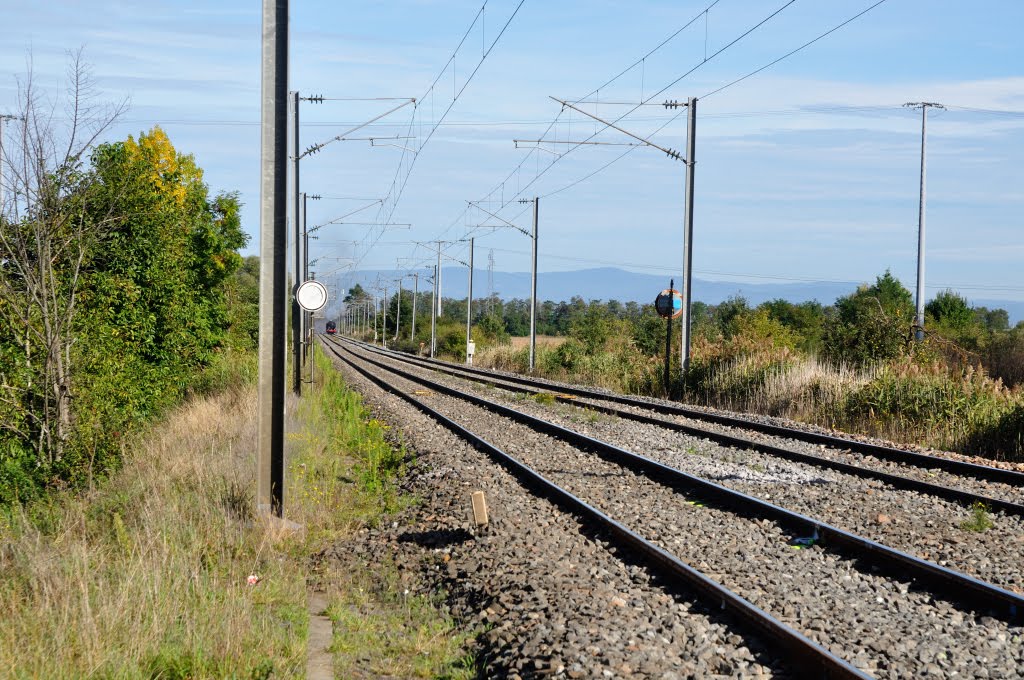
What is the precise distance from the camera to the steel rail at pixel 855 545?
725 centimetres

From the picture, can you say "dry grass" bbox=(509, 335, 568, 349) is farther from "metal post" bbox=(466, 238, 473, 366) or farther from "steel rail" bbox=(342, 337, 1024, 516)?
"steel rail" bbox=(342, 337, 1024, 516)

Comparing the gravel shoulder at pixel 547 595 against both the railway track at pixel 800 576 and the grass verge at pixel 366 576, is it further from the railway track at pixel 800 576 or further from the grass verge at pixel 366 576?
the railway track at pixel 800 576

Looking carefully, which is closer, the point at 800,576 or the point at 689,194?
the point at 800,576

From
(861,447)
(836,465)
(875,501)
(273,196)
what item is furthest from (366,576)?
(861,447)

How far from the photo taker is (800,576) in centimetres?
806

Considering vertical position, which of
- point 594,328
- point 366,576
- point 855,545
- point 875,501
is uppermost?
point 594,328

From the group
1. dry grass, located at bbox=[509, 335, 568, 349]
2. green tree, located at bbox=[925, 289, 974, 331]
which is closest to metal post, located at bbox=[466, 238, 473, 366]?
dry grass, located at bbox=[509, 335, 568, 349]

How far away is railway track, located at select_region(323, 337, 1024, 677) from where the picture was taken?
20.5ft

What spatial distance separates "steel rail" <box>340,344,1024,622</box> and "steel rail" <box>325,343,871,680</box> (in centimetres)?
157

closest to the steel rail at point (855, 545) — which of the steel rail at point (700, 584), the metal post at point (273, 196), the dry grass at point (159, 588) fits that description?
the steel rail at point (700, 584)

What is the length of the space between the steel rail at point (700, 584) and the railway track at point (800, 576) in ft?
0.04

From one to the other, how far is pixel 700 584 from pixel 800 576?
1.04 m

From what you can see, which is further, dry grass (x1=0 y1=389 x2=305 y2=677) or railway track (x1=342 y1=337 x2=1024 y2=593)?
railway track (x1=342 y1=337 x2=1024 y2=593)

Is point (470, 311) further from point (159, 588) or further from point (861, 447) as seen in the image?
point (159, 588)
